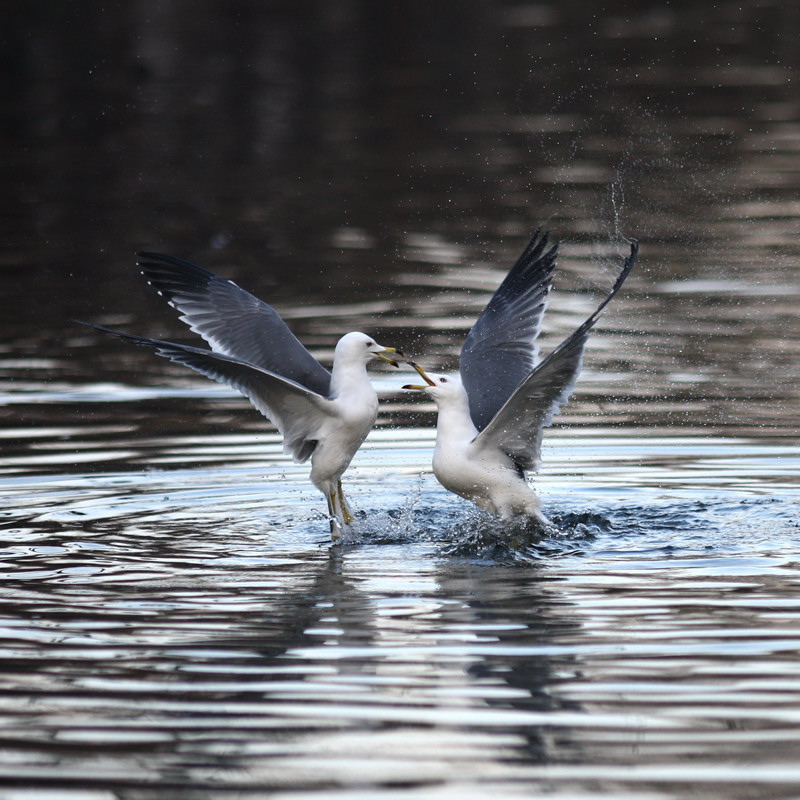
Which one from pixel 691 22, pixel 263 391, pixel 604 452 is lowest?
pixel 604 452

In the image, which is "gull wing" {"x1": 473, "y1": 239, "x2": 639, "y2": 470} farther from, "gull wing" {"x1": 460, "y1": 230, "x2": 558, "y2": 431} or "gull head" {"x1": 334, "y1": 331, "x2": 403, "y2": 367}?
"gull head" {"x1": 334, "y1": 331, "x2": 403, "y2": 367}

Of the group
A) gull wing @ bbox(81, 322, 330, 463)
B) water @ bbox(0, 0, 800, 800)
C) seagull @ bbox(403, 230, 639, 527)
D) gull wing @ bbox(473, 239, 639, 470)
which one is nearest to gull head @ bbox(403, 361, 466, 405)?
seagull @ bbox(403, 230, 639, 527)

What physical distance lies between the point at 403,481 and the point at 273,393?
1398 millimetres

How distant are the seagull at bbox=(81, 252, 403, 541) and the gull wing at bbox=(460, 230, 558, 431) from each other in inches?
23.3

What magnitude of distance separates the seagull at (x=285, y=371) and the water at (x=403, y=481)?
38 centimetres

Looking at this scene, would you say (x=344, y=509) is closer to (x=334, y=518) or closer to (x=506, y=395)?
(x=334, y=518)

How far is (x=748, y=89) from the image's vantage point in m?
28.3

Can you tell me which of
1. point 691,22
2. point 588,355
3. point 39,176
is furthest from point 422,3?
point 588,355

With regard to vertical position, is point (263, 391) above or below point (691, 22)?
below

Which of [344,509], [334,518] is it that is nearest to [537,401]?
[334,518]

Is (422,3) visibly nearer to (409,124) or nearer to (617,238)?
(409,124)

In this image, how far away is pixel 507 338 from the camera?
10.6 metres

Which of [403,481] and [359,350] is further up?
[359,350]

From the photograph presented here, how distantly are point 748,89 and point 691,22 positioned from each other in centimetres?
1013
